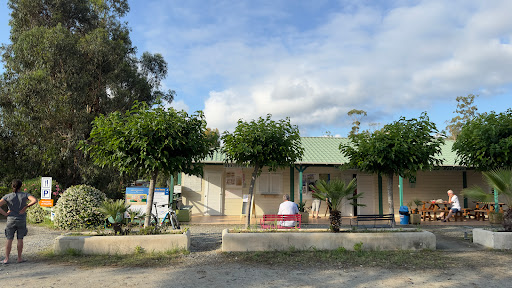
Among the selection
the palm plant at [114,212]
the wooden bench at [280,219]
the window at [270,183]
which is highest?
the window at [270,183]

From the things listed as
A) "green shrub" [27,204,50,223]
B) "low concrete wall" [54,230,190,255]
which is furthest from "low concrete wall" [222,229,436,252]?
"green shrub" [27,204,50,223]

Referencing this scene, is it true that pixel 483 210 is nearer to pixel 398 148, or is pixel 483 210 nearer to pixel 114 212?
pixel 398 148

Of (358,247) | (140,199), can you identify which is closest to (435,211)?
(358,247)

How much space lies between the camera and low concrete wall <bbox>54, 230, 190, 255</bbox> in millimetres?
7207

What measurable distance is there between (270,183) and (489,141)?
8280 mm

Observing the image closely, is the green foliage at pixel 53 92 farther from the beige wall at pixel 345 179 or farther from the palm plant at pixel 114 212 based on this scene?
the palm plant at pixel 114 212

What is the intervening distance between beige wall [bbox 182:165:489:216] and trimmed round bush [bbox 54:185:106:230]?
4.80 metres

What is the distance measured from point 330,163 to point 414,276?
8318 mm

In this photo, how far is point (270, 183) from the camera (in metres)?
15.7

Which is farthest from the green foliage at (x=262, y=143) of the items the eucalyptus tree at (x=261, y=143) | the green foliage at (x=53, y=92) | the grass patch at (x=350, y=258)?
the green foliage at (x=53, y=92)

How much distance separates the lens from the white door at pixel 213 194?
1553 centimetres

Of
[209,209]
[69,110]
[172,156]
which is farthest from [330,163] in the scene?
[69,110]

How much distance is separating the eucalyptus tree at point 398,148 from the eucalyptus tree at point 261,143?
200cm

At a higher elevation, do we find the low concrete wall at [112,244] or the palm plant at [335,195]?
the palm plant at [335,195]
